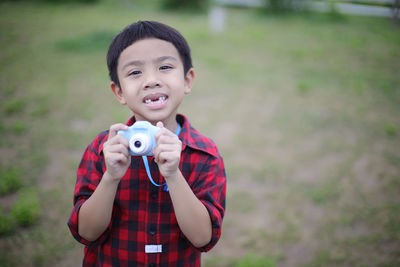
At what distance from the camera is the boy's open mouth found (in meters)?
1.29

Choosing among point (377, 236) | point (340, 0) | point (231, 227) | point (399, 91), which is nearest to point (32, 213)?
point (231, 227)

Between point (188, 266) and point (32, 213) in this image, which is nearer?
point (188, 266)

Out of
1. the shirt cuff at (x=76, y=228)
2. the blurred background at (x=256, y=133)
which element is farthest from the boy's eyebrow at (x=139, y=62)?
the blurred background at (x=256, y=133)

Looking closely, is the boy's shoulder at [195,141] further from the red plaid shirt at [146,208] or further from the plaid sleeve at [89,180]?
the plaid sleeve at [89,180]

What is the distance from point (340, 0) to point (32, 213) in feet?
50.0

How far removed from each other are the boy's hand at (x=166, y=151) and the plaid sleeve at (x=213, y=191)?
27 cm

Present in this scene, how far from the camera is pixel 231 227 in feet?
9.67

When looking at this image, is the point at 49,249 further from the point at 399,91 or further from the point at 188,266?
the point at 399,91

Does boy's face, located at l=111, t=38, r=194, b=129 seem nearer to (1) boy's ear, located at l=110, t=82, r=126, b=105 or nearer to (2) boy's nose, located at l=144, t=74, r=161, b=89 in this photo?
(2) boy's nose, located at l=144, t=74, r=161, b=89

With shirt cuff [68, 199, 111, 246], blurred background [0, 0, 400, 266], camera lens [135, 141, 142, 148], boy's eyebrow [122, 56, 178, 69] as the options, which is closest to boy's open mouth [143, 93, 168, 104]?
boy's eyebrow [122, 56, 178, 69]

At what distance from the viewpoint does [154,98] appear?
130 centimetres

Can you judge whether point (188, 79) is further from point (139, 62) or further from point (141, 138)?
point (141, 138)

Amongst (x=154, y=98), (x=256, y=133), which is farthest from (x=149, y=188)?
(x=256, y=133)

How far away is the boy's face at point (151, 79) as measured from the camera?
1288mm
